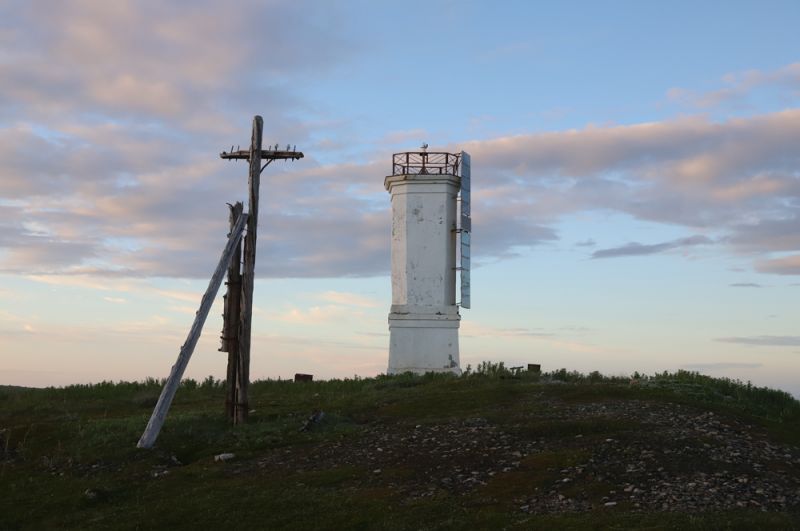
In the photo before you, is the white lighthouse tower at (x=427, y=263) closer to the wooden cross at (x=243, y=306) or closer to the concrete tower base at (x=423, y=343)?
the concrete tower base at (x=423, y=343)

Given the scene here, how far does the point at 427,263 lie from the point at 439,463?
768 inches

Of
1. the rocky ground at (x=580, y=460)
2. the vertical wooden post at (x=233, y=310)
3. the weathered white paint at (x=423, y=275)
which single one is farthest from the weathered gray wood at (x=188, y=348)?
the weathered white paint at (x=423, y=275)

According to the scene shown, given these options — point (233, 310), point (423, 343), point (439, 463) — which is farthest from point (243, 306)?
point (423, 343)

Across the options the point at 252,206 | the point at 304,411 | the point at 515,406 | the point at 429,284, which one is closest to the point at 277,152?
the point at 252,206

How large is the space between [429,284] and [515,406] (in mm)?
13597

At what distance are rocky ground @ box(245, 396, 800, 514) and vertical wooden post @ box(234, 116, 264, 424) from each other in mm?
3889

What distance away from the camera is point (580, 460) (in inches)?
639

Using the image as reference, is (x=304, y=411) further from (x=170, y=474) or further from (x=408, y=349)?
(x=408, y=349)

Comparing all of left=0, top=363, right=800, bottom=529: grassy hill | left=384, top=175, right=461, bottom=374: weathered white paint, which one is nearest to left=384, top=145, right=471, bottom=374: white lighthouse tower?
left=384, top=175, right=461, bottom=374: weathered white paint

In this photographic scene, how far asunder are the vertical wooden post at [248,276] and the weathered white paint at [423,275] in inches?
489

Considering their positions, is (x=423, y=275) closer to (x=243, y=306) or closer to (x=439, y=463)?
(x=243, y=306)

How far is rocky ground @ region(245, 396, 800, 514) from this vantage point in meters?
14.3

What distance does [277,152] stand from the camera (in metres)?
24.9

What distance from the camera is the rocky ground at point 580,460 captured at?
14.3 m
